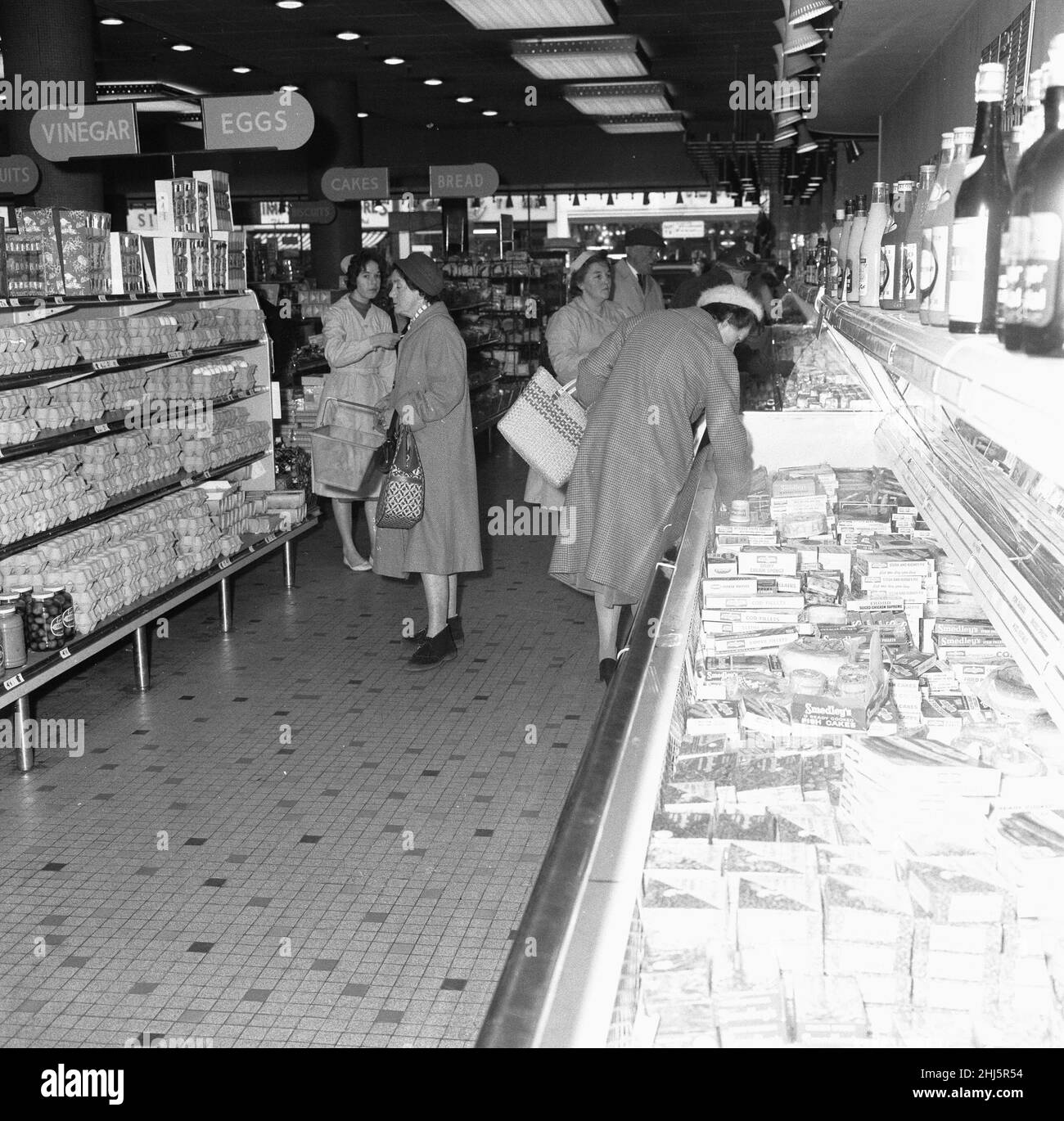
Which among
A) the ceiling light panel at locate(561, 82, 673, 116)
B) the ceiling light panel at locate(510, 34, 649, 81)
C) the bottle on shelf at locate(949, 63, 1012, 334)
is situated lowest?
the bottle on shelf at locate(949, 63, 1012, 334)

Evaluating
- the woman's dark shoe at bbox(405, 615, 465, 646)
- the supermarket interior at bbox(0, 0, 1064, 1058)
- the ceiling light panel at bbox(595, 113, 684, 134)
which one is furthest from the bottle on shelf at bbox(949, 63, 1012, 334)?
the ceiling light panel at bbox(595, 113, 684, 134)

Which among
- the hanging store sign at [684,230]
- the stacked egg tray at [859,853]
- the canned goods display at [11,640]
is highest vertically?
the hanging store sign at [684,230]

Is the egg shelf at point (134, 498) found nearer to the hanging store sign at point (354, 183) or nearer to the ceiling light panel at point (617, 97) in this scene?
the hanging store sign at point (354, 183)

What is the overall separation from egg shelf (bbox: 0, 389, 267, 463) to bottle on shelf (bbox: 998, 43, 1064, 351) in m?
4.08

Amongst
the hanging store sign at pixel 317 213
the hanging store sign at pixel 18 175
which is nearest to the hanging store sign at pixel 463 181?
the hanging store sign at pixel 317 213

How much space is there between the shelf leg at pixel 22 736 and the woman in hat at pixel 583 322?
2.73m

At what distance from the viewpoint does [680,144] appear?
19.0 metres

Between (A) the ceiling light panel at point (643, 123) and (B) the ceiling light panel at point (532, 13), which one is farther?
(A) the ceiling light panel at point (643, 123)

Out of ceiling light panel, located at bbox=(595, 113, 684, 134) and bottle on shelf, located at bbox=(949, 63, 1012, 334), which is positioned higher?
ceiling light panel, located at bbox=(595, 113, 684, 134)

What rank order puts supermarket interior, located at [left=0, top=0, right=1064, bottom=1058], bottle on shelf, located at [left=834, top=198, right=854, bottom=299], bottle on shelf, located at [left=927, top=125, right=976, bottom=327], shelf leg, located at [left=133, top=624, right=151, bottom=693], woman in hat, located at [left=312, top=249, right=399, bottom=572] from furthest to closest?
woman in hat, located at [left=312, top=249, right=399, bottom=572], shelf leg, located at [left=133, top=624, right=151, bottom=693], bottle on shelf, located at [left=834, top=198, right=854, bottom=299], bottle on shelf, located at [left=927, top=125, right=976, bottom=327], supermarket interior, located at [left=0, top=0, right=1064, bottom=1058]

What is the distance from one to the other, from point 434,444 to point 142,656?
5.33 ft

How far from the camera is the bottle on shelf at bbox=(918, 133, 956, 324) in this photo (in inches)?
79.7

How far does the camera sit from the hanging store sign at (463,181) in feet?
39.8

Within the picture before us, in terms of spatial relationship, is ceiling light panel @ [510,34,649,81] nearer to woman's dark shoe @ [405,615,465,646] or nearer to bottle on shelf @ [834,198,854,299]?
woman's dark shoe @ [405,615,465,646]
